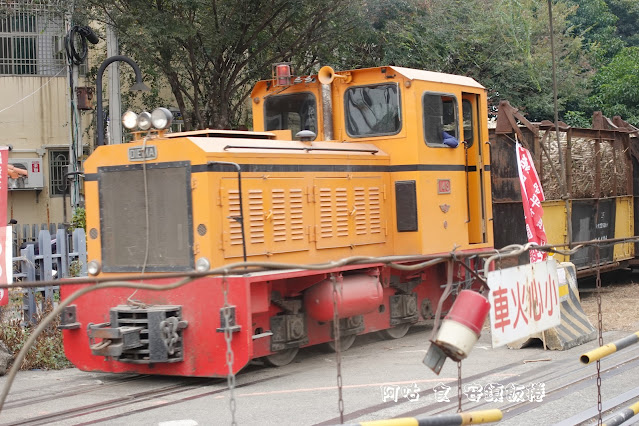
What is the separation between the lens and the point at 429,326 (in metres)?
11.4

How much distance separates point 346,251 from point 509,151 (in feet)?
13.0

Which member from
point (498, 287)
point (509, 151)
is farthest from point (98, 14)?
point (498, 287)

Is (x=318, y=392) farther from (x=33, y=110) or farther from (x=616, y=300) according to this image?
(x=33, y=110)

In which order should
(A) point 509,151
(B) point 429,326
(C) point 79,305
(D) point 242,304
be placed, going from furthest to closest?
1. (A) point 509,151
2. (B) point 429,326
3. (C) point 79,305
4. (D) point 242,304

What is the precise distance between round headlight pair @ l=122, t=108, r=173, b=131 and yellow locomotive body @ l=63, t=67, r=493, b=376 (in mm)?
141

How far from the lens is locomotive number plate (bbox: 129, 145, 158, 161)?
825 cm

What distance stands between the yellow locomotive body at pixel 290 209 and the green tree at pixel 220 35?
15.0 feet

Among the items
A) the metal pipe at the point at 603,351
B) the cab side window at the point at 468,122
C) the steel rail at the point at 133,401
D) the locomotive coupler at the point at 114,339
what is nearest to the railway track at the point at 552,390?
the metal pipe at the point at 603,351

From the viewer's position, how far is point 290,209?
877 centimetres

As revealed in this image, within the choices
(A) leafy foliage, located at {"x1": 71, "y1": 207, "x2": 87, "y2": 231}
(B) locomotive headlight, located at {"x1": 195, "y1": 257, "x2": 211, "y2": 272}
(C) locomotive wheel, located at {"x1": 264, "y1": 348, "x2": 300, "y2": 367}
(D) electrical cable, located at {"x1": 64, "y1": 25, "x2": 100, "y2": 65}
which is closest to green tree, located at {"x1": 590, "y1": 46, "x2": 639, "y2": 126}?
(D) electrical cable, located at {"x1": 64, "y1": 25, "x2": 100, "y2": 65}

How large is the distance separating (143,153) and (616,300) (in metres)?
8.11

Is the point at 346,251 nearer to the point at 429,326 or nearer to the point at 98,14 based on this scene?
the point at 429,326

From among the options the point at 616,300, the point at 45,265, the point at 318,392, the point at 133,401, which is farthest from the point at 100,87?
the point at 616,300

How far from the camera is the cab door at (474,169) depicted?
10.8 meters
